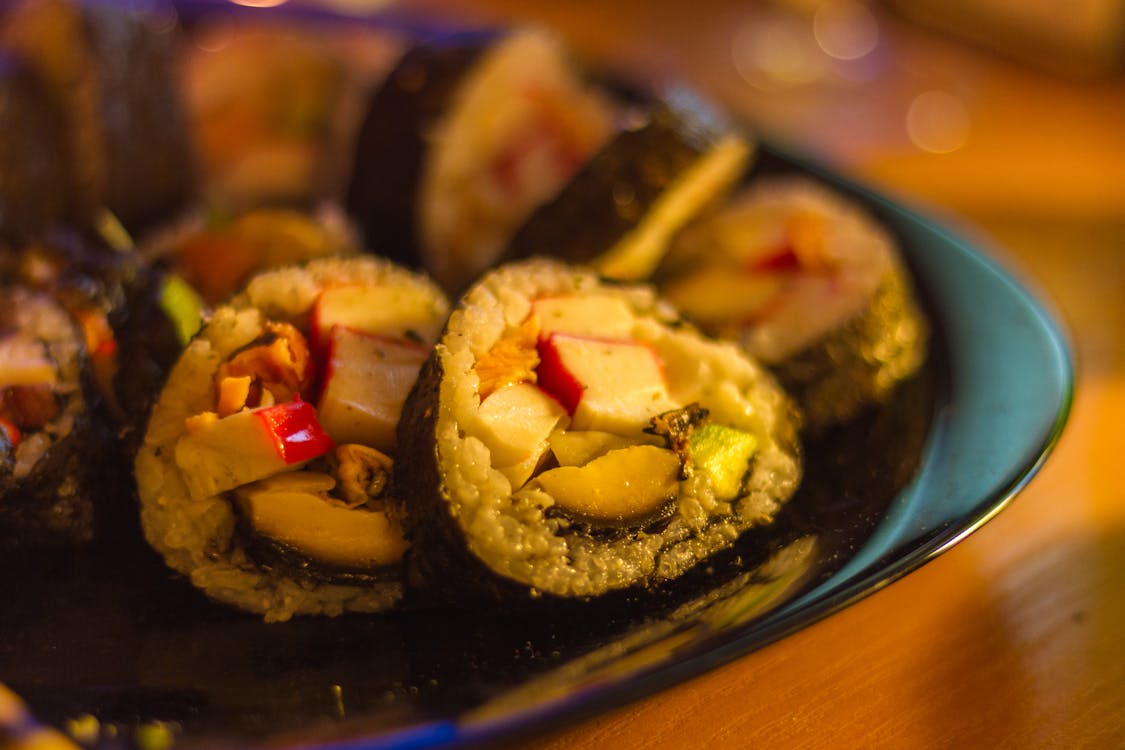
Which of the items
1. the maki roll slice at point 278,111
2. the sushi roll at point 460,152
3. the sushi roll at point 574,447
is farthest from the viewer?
the maki roll slice at point 278,111

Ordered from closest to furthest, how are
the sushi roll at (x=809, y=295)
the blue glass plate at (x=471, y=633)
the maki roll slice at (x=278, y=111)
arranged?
the blue glass plate at (x=471, y=633) → the sushi roll at (x=809, y=295) → the maki roll slice at (x=278, y=111)

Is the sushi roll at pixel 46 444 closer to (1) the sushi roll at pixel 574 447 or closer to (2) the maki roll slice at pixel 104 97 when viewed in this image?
(1) the sushi roll at pixel 574 447

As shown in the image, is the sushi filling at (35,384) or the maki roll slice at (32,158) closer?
the sushi filling at (35,384)

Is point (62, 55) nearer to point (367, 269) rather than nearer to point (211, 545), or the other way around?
point (367, 269)

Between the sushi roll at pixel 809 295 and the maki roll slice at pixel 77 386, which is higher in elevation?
the sushi roll at pixel 809 295

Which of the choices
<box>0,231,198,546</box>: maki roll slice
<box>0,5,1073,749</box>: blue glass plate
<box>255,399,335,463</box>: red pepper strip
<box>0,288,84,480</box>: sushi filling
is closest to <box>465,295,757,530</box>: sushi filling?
<box>0,5,1073,749</box>: blue glass plate

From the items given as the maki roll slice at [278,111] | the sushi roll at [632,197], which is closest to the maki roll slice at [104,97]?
the maki roll slice at [278,111]

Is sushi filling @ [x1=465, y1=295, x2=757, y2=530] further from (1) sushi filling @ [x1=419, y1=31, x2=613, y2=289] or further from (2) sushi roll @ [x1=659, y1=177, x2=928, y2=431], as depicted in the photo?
(1) sushi filling @ [x1=419, y1=31, x2=613, y2=289]
